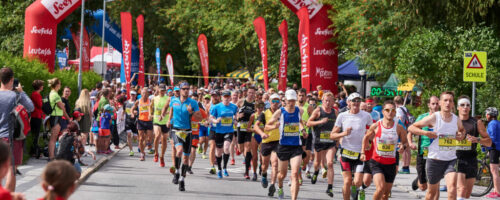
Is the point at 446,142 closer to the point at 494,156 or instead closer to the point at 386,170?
the point at 386,170

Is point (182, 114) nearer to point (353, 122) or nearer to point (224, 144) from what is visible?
point (224, 144)

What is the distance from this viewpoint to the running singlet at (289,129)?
12.2 m

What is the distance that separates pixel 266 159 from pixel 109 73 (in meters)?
63.9

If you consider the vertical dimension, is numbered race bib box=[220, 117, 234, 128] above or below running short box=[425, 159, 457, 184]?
above

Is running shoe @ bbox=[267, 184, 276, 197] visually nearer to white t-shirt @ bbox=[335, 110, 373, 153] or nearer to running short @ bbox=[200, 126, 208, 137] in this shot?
white t-shirt @ bbox=[335, 110, 373, 153]

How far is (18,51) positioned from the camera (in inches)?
1618

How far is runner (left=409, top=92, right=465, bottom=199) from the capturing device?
9.94 metres

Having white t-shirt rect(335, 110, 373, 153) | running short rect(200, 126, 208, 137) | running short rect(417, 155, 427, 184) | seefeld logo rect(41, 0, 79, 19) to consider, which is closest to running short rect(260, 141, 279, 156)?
white t-shirt rect(335, 110, 373, 153)

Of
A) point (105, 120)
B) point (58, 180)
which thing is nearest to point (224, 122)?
point (105, 120)

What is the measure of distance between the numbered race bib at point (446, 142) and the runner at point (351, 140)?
160 cm

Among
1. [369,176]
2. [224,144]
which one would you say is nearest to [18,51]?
[224,144]

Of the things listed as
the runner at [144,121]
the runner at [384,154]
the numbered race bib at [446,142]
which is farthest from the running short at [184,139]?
the numbered race bib at [446,142]

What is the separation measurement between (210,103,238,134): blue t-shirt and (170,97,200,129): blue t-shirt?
1733mm

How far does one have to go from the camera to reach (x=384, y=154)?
1034 centimetres
